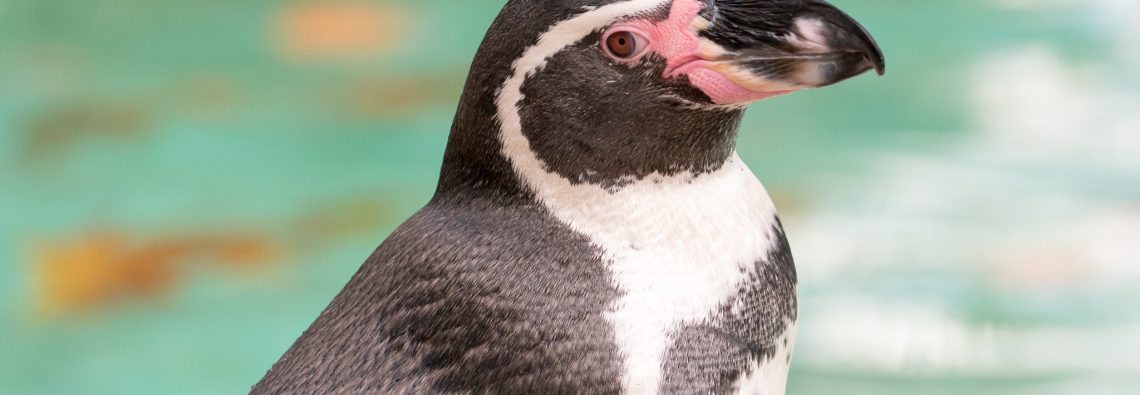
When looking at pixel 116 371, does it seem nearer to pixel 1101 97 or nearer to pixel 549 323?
pixel 549 323

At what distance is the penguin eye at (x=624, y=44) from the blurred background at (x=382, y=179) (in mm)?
1567

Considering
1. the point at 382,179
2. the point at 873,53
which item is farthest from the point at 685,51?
the point at 382,179

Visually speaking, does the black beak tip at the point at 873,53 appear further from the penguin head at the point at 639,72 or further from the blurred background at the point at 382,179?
the blurred background at the point at 382,179

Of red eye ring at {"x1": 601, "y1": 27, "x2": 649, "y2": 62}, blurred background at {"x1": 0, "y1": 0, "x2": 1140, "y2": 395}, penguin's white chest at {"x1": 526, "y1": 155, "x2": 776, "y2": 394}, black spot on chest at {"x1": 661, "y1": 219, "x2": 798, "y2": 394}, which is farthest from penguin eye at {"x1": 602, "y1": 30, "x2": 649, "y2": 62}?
blurred background at {"x1": 0, "y1": 0, "x2": 1140, "y2": 395}

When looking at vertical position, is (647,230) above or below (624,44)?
below

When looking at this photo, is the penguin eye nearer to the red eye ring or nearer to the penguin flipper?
the red eye ring

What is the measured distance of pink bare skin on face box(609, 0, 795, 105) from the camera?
125cm

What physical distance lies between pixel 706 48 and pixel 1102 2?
248cm

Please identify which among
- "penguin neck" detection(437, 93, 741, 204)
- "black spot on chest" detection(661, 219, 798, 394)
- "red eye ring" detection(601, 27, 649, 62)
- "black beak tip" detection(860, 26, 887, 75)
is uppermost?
"red eye ring" detection(601, 27, 649, 62)

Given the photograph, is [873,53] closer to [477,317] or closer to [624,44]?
[624,44]

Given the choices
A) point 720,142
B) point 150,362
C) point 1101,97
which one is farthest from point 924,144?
point 720,142

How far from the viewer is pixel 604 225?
130cm

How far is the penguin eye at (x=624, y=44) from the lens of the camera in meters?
1.26

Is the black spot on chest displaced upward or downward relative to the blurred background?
downward
